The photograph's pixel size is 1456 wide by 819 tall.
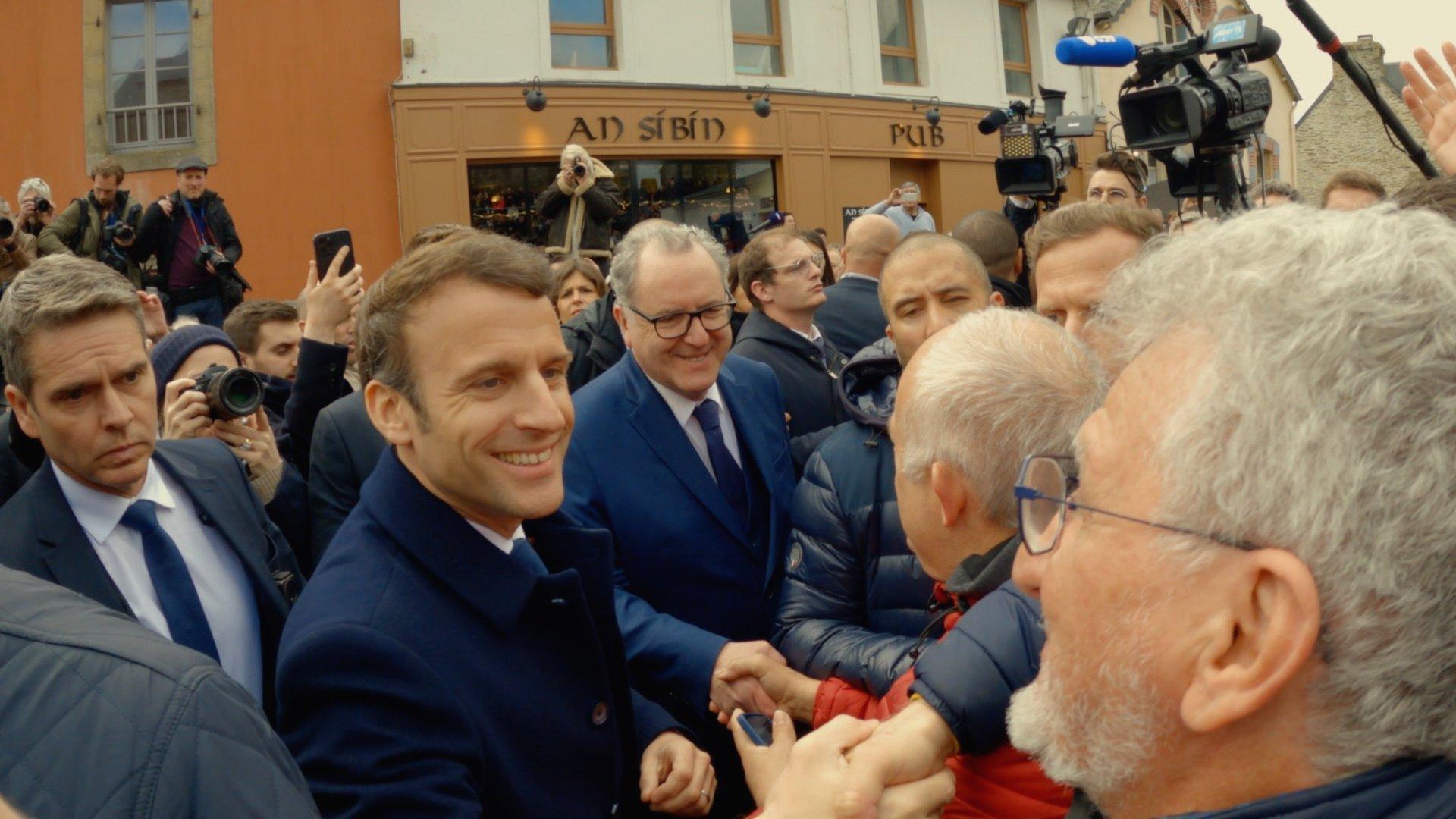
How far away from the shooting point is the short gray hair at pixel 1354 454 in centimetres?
101

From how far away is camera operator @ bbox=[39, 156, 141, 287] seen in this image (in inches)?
380

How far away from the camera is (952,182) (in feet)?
67.2

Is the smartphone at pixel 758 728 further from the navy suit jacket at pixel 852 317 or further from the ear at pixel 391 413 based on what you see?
the navy suit jacket at pixel 852 317

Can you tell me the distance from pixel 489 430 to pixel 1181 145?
3.06 m

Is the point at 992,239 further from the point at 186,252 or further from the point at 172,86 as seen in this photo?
the point at 172,86

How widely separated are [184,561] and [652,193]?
15132mm

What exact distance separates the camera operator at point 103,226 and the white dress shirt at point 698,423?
8.02m

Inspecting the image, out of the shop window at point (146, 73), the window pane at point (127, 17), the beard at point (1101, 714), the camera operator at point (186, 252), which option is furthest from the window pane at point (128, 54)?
the beard at point (1101, 714)

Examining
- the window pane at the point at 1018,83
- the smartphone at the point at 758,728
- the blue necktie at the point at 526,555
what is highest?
the window pane at the point at 1018,83

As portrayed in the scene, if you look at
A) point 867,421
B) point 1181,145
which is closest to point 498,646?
point 867,421

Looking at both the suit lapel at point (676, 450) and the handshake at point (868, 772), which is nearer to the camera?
the handshake at point (868, 772)

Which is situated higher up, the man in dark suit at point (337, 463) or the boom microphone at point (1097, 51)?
the boom microphone at point (1097, 51)

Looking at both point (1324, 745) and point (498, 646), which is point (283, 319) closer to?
point (498, 646)

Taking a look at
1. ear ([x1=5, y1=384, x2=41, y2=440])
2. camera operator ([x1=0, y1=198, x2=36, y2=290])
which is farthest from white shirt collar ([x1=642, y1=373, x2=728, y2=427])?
camera operator ([x1=0, y1=198, x2=36, y2=290])
